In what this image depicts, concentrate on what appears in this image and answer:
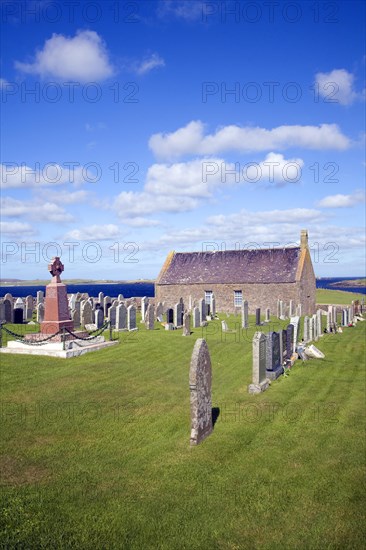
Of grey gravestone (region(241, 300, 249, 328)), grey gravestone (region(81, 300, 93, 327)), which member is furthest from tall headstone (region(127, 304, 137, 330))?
grey gravestone (region(241, 300, 249, 328))

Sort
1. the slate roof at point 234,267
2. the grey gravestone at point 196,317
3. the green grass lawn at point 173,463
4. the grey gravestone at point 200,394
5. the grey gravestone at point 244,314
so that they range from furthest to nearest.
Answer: the slate roof at point 234,267, the grey gravestone at point 244,314, the grey gravestone at point 196,317, the grey gravestone at point 200,394, the green grass lawn at point 173,463

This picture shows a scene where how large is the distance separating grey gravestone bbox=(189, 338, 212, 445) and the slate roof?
29.4 m

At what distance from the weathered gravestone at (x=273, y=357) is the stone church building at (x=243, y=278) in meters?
22.7

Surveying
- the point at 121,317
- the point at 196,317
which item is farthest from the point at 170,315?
the point at 121,317

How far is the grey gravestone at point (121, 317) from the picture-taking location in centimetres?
2486

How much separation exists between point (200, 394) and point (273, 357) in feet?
21.0

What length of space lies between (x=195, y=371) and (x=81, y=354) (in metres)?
9.74

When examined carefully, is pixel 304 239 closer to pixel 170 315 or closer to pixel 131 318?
pixel 170 315

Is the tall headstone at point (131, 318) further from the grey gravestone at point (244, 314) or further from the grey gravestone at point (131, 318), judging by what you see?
the grey gravestone at point (244, 314)

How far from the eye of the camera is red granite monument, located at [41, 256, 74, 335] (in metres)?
19.7

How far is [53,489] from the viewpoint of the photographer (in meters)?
7.16

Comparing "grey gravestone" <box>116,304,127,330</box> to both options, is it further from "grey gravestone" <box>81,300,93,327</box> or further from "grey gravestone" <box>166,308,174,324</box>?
"grey gravestone" <box>166,308,174,324</box>

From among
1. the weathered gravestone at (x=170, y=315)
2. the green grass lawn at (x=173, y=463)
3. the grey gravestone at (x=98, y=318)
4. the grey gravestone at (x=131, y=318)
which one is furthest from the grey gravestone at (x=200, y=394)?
the weathered gravestone at (x=170, y=315)

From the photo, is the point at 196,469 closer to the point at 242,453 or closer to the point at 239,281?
the point at 242,453
